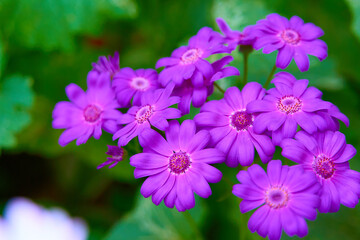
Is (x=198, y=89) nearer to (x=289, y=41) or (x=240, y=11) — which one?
(x=289, y=41)

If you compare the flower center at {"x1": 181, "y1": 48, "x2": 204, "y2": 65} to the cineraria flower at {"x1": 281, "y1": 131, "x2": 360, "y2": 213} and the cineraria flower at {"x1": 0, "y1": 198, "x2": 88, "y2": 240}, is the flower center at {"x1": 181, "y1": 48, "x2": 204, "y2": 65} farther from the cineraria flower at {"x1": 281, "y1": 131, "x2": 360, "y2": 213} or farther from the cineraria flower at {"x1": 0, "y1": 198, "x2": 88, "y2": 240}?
the cineraria flower at {"x1": 0, "y1": 198, "x2": 88, "y2": 240}

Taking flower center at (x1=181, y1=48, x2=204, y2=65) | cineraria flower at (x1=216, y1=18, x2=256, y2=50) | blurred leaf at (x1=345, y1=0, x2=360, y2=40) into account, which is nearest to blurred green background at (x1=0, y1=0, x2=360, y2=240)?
blurred leaf at (x1=345, y1=0, x2=360, y2=40)

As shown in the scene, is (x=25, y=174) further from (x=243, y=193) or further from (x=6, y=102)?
(x=243, y=193)

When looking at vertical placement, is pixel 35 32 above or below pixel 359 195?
above

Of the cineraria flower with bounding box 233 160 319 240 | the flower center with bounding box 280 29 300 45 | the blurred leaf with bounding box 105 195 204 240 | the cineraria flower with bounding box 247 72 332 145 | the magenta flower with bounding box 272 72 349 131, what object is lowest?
the blurred leaf with bounding box 105 195 204 240

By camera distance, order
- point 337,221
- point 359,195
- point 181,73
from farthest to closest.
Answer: point 337,221 → point 181,73 → point 359,195

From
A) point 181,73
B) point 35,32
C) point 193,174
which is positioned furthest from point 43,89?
point 193,174

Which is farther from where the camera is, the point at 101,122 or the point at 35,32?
the point at 35,32
